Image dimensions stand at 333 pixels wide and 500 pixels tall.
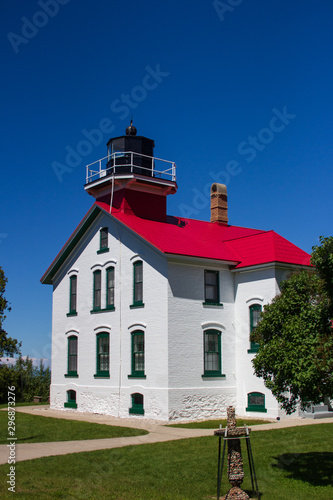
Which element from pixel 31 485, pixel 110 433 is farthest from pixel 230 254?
pixel 31 485

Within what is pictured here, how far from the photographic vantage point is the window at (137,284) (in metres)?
23.0

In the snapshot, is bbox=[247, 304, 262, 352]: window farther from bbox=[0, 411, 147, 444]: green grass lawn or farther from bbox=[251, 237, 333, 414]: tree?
bbox=[251, 237, 333, 414]: tree

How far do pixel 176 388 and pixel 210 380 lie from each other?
5.73 ft

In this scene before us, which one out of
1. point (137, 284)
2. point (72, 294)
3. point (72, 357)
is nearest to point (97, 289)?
point (72, 294)

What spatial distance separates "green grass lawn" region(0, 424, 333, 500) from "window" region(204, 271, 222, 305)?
905 centimetres

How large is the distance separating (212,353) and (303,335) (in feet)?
39.6

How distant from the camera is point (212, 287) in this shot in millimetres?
23234

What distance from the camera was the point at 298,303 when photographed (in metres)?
11.4

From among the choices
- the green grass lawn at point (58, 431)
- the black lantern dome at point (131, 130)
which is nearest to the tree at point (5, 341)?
the green grass lawn at point (58, 431)

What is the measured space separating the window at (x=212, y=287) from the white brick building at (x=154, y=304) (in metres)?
0.04

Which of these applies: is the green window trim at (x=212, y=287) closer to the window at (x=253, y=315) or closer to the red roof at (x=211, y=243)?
the red roof at (x=211, y=243)

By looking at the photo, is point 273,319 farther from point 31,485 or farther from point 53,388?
point 53,388

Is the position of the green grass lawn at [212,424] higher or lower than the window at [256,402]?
lower

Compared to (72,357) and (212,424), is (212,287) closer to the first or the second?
Result: (212,424)
